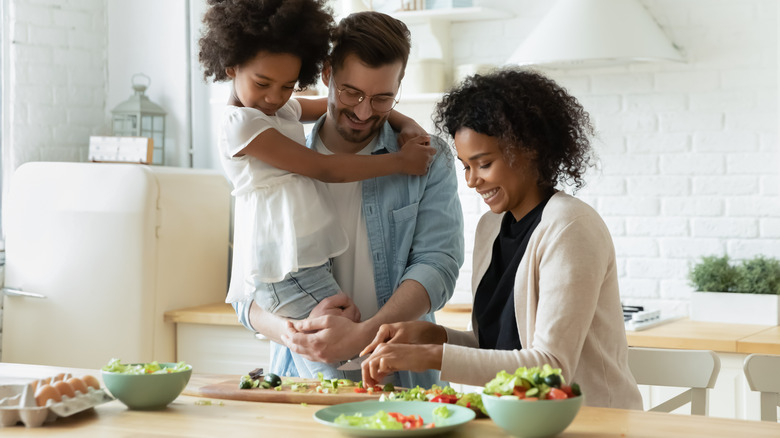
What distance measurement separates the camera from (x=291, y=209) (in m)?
2.03

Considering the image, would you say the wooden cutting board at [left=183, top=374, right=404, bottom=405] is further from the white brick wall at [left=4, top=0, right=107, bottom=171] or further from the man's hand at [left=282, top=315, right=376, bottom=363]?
the white brick wall at [left=4, top=0, right=107, bottom=171]

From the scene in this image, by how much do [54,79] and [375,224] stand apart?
2.90m

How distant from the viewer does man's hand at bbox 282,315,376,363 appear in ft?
6.27

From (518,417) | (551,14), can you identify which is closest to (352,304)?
(518,417)

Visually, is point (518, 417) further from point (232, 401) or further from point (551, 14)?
point (551, 14)

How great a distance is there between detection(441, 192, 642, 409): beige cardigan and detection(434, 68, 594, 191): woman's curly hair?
10 centimetres

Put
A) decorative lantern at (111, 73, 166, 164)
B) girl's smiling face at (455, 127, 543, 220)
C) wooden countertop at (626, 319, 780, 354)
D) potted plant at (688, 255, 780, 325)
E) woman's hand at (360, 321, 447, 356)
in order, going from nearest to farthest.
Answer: woman's hand at (360, 321, 447, 356) → girl's smiling face at (455, 127, 543, 220) → wooden countertop at (626, 319, 780, 354) → potted plant at (688, 255, 780, 325) → decorative lantern at (111, 73, 166, 164)

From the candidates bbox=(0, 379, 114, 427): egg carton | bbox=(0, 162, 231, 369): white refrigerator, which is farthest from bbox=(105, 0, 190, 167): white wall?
bbox=(0, 379, 114, 427): egg carton

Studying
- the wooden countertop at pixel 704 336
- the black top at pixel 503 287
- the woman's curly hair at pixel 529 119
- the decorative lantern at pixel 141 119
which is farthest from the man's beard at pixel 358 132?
the decorative lantern at pixel 141 119

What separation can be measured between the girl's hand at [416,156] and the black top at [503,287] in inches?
9.1

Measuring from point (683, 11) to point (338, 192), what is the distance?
6.85 ft

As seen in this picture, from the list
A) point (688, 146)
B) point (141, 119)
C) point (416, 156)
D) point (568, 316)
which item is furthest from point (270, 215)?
point (141, 119)

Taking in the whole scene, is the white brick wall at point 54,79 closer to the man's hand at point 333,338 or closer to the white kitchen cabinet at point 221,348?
the white kitchen cabinet at point 221,348

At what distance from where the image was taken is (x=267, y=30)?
196 centimetres
